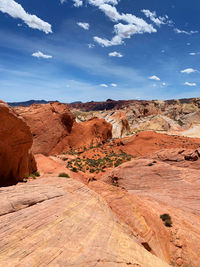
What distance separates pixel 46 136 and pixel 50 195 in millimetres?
28731

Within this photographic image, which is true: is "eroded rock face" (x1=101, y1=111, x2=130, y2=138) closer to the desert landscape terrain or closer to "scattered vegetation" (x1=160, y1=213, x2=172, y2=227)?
the desert landscape terrain

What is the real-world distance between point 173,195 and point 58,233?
1156 cm

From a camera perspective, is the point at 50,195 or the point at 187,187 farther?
the point at 187,187

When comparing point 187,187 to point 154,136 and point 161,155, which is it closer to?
point 161,155

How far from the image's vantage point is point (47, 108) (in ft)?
122

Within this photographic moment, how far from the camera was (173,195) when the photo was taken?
45.1 ft

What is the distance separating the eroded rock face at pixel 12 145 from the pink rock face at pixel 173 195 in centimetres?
924

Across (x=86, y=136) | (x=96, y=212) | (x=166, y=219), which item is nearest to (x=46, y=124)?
(x=86, y=136)

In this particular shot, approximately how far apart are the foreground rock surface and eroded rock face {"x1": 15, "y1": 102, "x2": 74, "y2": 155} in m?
27.2

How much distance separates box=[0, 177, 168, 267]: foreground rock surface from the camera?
13.8 ft

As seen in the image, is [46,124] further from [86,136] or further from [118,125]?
[118,125]

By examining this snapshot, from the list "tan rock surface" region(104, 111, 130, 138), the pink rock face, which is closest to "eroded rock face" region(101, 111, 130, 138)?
"tan rock surface" region(104, 111, 130, 138)

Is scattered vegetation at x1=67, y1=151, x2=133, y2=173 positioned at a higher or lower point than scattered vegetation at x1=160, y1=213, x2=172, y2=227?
lower

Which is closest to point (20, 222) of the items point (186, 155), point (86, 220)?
point (86, 220)
